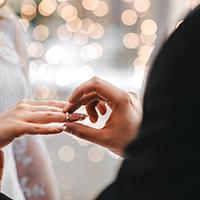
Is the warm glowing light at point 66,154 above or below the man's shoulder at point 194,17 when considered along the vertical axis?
below

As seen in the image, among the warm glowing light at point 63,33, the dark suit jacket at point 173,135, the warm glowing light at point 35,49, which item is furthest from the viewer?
the warm glowing light at point 63,33

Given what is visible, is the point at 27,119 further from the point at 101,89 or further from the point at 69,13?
the point at 69,13

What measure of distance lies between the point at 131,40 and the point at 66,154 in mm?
344

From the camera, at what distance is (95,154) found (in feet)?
5.69

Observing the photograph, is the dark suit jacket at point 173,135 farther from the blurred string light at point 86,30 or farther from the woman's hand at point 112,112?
the blurred string light at point 86,30

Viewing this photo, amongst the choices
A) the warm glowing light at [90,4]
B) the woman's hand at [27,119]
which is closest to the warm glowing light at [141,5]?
the warm glowing light at [90,4]

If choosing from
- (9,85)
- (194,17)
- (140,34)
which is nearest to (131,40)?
(140,34)

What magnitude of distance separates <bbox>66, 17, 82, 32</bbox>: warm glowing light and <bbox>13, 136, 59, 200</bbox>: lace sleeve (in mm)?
437

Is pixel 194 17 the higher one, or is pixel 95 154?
pixel 194 17

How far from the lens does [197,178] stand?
47cm

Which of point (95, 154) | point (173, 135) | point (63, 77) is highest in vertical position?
point (173, 135)

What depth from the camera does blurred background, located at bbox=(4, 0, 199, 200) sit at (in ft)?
5.30

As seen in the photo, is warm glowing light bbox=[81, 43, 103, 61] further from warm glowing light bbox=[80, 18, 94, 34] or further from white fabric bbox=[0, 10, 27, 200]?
white fabric bbox=[0, 10, 27, 200]

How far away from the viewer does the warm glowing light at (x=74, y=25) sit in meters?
1.68
